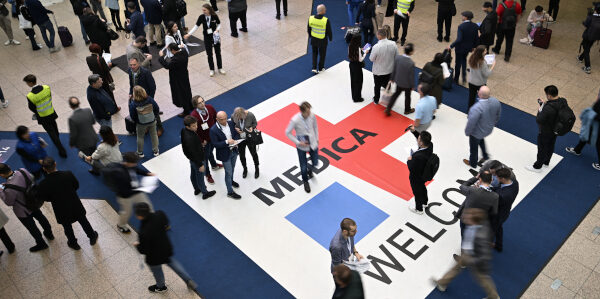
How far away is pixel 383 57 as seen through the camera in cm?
869

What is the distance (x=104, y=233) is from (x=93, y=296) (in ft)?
3.74

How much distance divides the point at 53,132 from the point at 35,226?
229 centimetres

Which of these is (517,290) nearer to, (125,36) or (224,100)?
(224,100)

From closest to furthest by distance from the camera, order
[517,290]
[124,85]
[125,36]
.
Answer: [517,290] < [124,85] < [125,36]

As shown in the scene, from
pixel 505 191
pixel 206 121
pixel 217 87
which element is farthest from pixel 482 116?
pixel 217 87

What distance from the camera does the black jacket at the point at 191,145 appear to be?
255 inches

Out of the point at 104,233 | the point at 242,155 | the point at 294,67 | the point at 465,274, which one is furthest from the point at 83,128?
the point at 465,274

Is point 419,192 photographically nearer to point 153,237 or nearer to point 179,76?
point 153,237

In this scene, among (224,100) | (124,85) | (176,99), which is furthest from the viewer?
(124,85)

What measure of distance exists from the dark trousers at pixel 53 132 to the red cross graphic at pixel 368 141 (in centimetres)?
355

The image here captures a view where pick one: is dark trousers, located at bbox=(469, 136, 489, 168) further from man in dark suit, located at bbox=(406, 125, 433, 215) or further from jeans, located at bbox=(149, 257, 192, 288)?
jeans, located at bbox=(149, 257, 192, 288)

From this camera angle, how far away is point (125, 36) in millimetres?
12539

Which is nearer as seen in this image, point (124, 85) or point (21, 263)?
point (21, 263)

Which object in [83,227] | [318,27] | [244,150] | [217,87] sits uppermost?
[318,27]
